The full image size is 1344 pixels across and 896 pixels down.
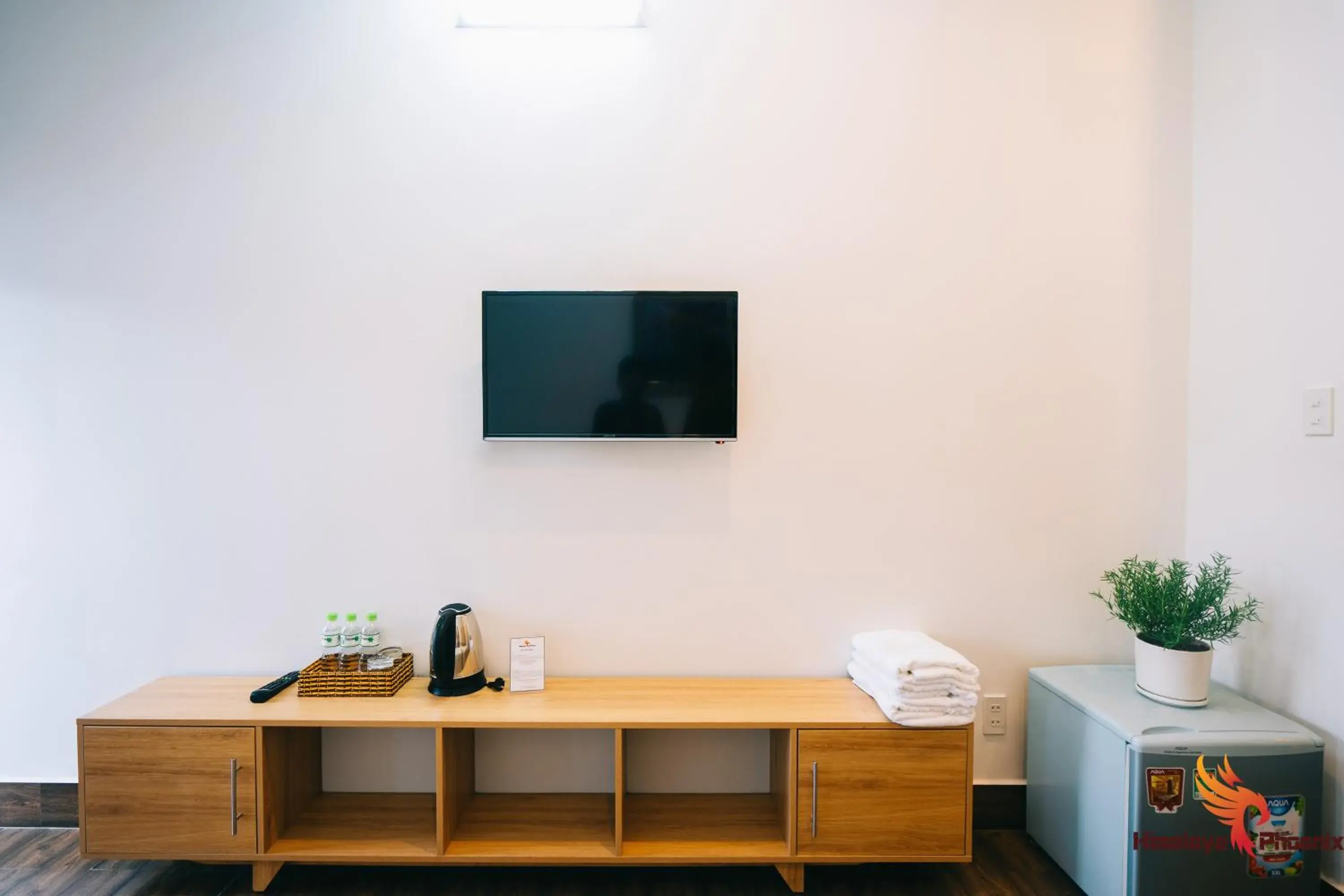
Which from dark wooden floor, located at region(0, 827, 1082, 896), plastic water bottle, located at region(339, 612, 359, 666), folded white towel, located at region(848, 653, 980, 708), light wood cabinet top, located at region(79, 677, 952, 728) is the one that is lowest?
dark wooden floor, located at region(0, 827, 1082, 896)

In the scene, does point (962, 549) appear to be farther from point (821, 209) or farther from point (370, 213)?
point (370, 213)

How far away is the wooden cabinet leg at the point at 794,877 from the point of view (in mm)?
1915

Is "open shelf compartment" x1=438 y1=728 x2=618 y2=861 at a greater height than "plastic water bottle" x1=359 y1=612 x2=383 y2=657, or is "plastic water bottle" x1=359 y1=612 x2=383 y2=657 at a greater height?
"plastic water bottle" x1=359 y1=612 x2=383 y2=657

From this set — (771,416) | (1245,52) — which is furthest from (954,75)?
(771,416)

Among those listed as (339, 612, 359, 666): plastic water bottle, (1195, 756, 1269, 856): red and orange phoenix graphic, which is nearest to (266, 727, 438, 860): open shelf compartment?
(339, 612, 359, 666): plastic water bottle

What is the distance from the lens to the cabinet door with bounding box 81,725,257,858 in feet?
6.09

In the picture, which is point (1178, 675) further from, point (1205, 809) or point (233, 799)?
point (233, 799)

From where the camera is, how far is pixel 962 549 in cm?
224

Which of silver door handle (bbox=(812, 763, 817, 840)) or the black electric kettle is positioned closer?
silver door handle (bbox=(812, 763, 817, 840))

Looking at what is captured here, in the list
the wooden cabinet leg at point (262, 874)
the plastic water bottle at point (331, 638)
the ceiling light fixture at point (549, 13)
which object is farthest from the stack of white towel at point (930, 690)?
the ceiling light fixture at point (549, 13)

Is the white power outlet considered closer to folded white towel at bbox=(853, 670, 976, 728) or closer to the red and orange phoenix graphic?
folded white towel at bbox=(853, 670, 976, 728)

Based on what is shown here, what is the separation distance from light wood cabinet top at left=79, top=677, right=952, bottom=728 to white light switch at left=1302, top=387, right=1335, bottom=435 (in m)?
1.38

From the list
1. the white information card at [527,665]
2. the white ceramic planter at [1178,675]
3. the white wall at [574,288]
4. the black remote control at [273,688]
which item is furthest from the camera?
the white wall at [574,288]

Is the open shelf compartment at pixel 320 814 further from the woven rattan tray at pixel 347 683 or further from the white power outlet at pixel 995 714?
the white power outlet at pixel 995 714
